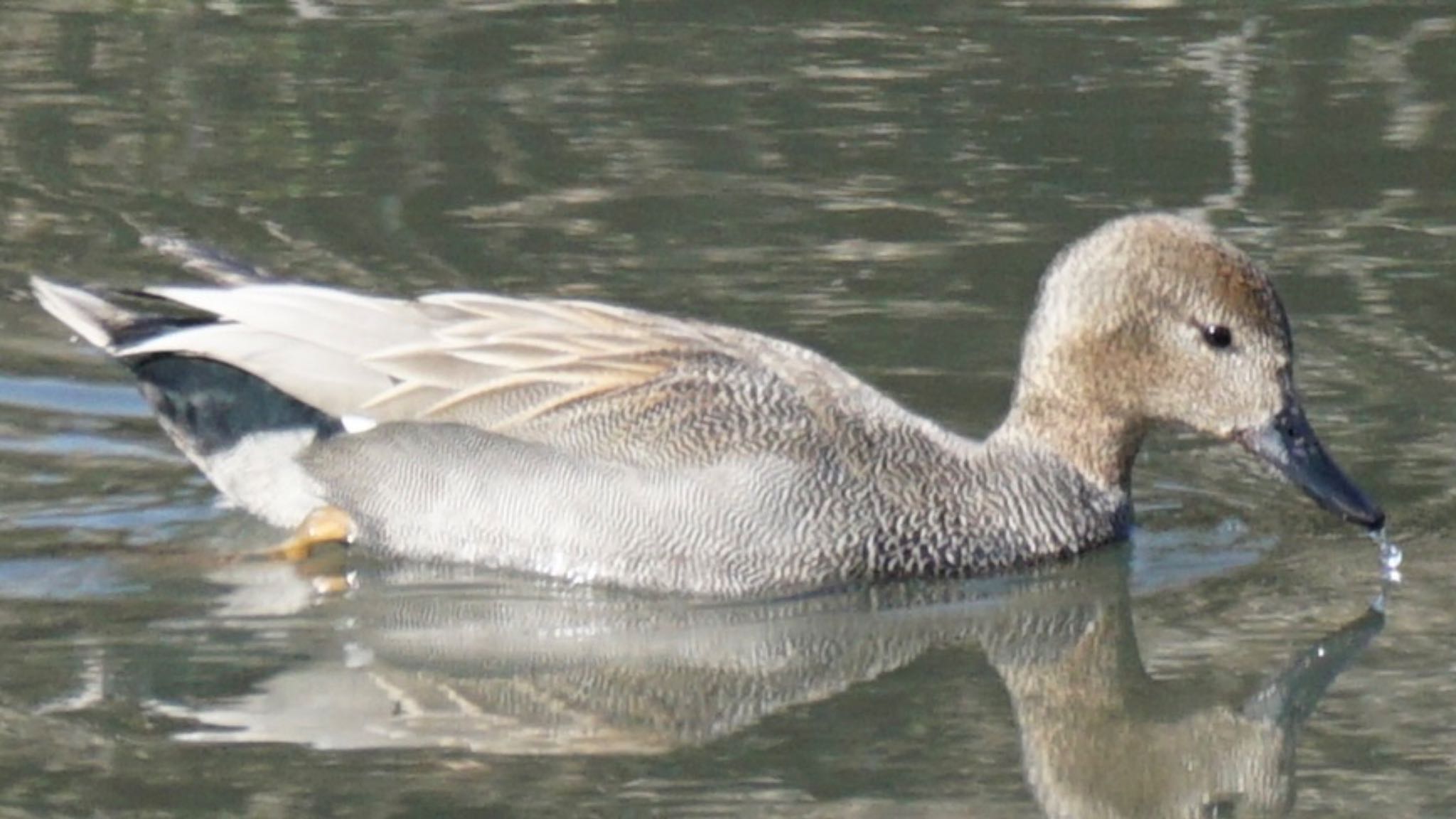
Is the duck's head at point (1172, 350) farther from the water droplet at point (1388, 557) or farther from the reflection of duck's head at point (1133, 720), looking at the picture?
the reflection of duck's head at point (1133, 720)

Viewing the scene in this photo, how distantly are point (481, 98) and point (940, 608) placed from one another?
5098 millimetres

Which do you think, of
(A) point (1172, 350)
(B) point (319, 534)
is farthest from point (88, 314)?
(A) point (1172, 350)

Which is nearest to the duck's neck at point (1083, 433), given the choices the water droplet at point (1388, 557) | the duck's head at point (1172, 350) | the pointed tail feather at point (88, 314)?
the duck's head at point (1172, 350)

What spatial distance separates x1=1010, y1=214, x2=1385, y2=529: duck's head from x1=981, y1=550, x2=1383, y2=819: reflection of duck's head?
19.7 inches

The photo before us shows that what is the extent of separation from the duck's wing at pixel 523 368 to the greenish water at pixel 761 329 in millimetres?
430

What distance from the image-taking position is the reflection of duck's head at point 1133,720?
6.63 metres

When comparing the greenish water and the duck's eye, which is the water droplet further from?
the duck's eye

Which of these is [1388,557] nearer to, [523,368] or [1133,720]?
[1133,720]

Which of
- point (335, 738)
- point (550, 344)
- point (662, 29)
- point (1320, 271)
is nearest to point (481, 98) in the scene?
point (662, 29)

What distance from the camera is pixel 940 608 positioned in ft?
25.8

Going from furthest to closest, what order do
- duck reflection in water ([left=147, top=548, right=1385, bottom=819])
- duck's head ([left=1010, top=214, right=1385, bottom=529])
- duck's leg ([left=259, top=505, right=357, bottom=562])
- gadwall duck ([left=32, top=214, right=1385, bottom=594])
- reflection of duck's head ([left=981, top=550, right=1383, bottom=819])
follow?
duck's leg ([left=259, top=505, right=357, bottom=562]) → duck's head ([left=1010, top=214, right=1385, bottom=529]) → gadwall duck ([left=32, top=214, right=1385, bottom=594]) → duck reflection in water ([left=147, top=548, right=1385, bottom=819]) → reflection of duck's head ([left=981, top=550, right=1383, bottom=819])

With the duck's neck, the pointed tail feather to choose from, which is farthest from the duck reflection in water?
the pointed tail feather

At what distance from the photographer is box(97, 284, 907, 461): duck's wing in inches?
313

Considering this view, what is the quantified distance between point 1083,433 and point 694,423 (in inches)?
42.1
